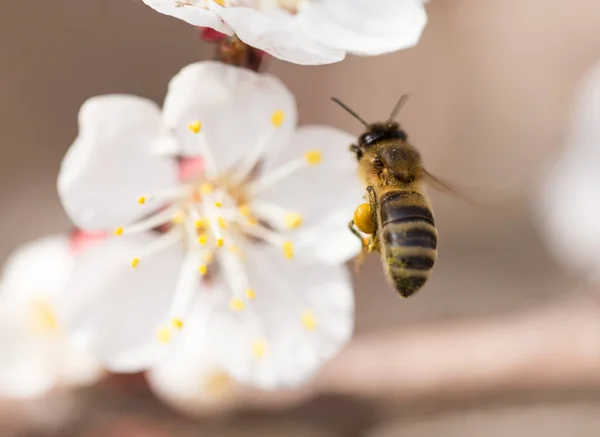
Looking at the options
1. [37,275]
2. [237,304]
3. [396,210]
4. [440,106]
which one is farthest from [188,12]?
[440,106]

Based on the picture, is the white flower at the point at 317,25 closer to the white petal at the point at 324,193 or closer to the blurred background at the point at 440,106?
the white petal at the point at 324,193

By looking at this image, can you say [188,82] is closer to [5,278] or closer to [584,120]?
[5,278]

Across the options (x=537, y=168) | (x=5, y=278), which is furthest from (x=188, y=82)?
(x=537, y=168)

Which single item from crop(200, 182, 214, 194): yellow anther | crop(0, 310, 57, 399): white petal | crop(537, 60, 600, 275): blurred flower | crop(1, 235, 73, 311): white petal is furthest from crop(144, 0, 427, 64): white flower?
crop(537, 60, 600, 275): blurred flower

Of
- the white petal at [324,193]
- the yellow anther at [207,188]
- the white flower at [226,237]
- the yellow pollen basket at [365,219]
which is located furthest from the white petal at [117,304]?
the yellow pollen basket at [365,219]

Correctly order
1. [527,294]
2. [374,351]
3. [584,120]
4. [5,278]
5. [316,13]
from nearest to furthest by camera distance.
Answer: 1. [316,13]
2. [5,278]
3. [374,351]
4. [584,120]
5. [527,294]
